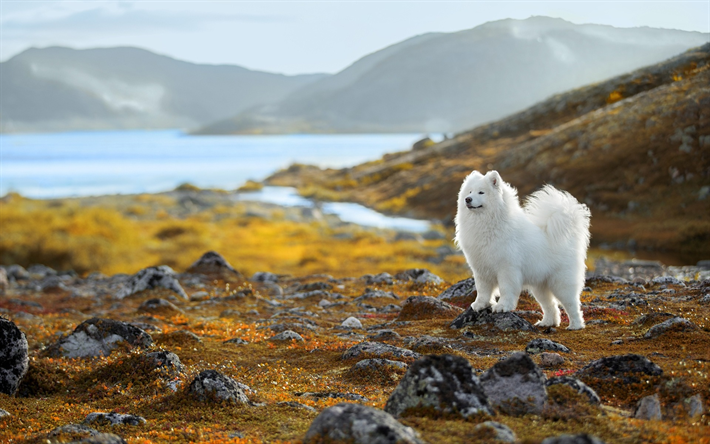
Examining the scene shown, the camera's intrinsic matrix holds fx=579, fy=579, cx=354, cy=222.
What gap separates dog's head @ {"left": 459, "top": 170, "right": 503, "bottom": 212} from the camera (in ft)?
43.4

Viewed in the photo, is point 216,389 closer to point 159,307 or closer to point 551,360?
point 551,360

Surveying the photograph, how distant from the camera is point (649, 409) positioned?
26.9 feet

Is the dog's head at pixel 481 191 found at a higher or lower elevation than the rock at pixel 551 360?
higher

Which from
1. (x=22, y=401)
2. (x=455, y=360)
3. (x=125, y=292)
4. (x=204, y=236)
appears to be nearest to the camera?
(x=455, y=360)

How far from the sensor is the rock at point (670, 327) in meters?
12.7

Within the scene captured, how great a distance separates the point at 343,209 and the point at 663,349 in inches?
3082

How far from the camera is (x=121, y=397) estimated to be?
11.2 m

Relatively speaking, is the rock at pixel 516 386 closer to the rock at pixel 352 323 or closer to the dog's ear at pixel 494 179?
the dog's ear at pixel 494 179

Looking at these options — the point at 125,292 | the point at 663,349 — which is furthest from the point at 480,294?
the point at 125,292

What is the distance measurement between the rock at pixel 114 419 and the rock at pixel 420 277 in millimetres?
16628

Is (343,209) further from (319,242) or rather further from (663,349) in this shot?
(663,349)

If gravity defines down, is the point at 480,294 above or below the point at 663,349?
above

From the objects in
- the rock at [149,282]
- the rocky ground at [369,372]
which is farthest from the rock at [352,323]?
the rock at [149,282]

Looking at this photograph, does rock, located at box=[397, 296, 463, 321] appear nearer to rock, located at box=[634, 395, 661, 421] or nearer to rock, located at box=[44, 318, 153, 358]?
rock, located at box=[44, 318, 153, 358]
